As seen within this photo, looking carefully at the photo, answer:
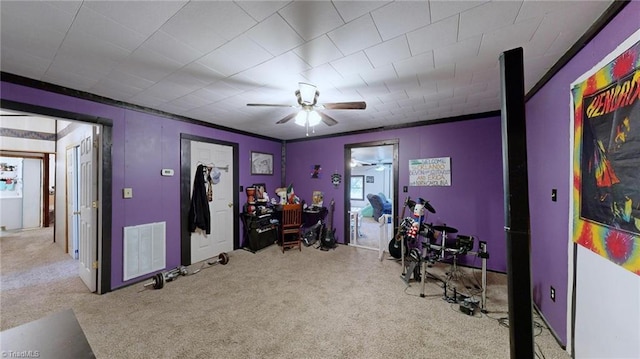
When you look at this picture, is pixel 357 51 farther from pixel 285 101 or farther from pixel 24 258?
pixel 24 258

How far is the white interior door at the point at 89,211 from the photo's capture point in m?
2.69

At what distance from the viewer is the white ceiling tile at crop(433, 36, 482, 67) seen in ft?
5.36

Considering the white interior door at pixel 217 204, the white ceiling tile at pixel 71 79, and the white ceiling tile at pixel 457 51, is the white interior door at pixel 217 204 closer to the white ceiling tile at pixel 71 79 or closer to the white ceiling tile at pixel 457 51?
the white ceiling tile at pixel 71 79

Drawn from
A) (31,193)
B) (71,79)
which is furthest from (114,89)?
(31,193)

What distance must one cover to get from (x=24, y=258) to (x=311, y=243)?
15.9 ft

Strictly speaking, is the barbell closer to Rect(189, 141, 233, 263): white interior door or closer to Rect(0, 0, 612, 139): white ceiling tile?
Rect(189, 141, 233, 263): white interior door

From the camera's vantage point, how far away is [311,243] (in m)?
4.54

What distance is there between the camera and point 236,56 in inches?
71.2

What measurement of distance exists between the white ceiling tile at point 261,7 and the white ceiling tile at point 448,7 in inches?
34.0

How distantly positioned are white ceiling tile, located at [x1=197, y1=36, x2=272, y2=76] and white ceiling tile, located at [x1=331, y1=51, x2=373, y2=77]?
23.3 inches

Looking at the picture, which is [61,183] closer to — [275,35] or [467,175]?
[275,35]

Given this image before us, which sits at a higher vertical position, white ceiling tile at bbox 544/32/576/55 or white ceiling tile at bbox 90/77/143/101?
white ceiling tile at bbox 90/77/143/101

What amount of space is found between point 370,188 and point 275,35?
28.2 feet

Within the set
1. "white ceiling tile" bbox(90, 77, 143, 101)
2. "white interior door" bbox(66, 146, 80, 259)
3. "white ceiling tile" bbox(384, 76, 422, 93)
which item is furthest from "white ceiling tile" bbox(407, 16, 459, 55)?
"white interior door" bbox(66, 146, 80, 259)
